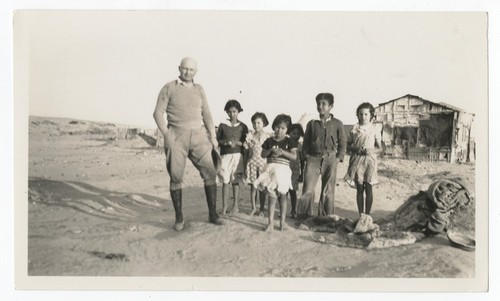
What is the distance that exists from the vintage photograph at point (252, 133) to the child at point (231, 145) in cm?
1

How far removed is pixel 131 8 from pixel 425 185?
366 cm

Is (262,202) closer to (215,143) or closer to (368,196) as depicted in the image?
(215,143)

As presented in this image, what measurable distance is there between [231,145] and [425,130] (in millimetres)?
2115

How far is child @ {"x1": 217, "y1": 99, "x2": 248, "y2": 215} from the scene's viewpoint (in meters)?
6.45

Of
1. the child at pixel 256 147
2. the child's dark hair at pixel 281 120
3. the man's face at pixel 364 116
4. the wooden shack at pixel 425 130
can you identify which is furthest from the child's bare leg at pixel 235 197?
the wooden shack at pixel 425 130

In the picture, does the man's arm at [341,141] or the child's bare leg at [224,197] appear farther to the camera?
the child's bare leg at [224,197]

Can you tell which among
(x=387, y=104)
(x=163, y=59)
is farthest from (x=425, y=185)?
(x=163, y=59)

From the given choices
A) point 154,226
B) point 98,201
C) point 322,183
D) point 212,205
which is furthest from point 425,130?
point 98,201

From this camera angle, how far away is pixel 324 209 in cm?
655

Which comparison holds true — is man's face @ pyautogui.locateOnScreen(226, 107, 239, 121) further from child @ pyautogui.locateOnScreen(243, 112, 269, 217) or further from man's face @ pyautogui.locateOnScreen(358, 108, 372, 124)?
man's face @ pyautogui.locateOnScreen(358, 108, 372, 124)

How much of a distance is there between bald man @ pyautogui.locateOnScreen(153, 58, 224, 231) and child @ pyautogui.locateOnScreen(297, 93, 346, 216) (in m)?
0.96

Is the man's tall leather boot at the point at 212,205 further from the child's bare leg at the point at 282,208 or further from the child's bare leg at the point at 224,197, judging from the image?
the child's bare leg at the point at 282,208

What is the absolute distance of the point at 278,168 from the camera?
6.14 meters

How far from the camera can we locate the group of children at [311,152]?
253 inches
